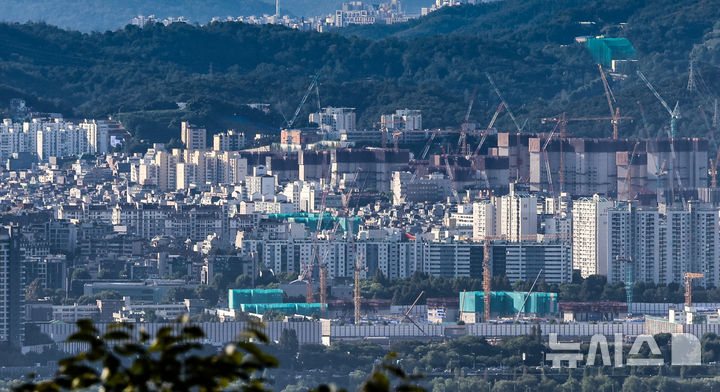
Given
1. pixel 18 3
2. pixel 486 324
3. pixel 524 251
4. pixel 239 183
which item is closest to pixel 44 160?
pixel 239 183

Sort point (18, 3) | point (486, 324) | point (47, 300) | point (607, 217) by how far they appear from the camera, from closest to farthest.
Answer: point (486, 324)
point (47, 300)
point (607, 217)
point (18, 3)

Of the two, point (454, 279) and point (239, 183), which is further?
point (239, 183)

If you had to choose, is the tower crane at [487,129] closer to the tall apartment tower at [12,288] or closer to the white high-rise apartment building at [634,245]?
the white high-rise apartment building at [634,245]

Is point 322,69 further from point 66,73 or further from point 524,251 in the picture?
point 524,251

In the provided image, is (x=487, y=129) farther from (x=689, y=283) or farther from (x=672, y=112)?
(x=689, y=283)

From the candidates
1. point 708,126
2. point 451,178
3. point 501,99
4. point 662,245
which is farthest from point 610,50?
point 662,245

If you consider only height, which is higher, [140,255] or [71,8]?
[71,8]
